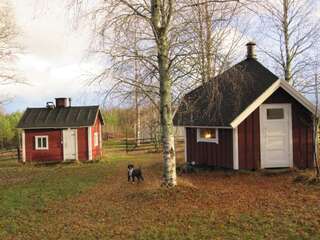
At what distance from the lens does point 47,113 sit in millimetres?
24953

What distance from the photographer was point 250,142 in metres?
13.8

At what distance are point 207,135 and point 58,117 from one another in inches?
511

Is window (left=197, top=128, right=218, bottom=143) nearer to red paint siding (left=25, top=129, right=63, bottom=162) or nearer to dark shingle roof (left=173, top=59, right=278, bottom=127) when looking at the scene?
dark shingle roof (left=173, top=59, right=278, bottom=127)

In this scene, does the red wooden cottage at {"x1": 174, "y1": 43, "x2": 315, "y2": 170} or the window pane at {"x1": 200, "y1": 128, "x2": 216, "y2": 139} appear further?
the window pane at {"x1": 200, "y1": 128, "x2": 216, "y2": 139}

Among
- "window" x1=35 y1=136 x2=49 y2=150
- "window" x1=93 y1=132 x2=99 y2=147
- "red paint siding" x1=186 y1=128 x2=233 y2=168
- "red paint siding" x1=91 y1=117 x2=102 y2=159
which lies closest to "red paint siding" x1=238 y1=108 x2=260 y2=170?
"red paint siding" x1=186 y1=128 x2=233 y2=168

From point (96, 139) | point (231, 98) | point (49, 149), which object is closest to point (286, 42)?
point (231, 98)

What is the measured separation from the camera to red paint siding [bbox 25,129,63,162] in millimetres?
23969

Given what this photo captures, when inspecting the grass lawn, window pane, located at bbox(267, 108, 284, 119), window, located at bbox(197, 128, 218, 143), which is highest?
window pane, located at bbox(267, 108, 284, 119)

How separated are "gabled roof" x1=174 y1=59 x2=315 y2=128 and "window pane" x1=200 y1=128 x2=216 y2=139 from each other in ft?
1.80

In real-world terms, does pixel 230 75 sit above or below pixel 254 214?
above

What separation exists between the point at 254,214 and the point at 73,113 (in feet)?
63.2

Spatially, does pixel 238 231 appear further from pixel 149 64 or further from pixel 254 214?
pixel 149 64

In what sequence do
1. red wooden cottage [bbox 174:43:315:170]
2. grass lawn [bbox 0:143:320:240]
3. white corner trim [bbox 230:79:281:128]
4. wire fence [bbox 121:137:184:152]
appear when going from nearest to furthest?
grass lawn [bbox 0:143:320:240], white corner trim [bbox 230:79:281:128], red wooden cottage [bbox 174:43:315:170], wire fence [bbox 121:137:184:152]

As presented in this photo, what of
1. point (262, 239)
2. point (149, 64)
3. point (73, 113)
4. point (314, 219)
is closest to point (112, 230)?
point (262, 239)
